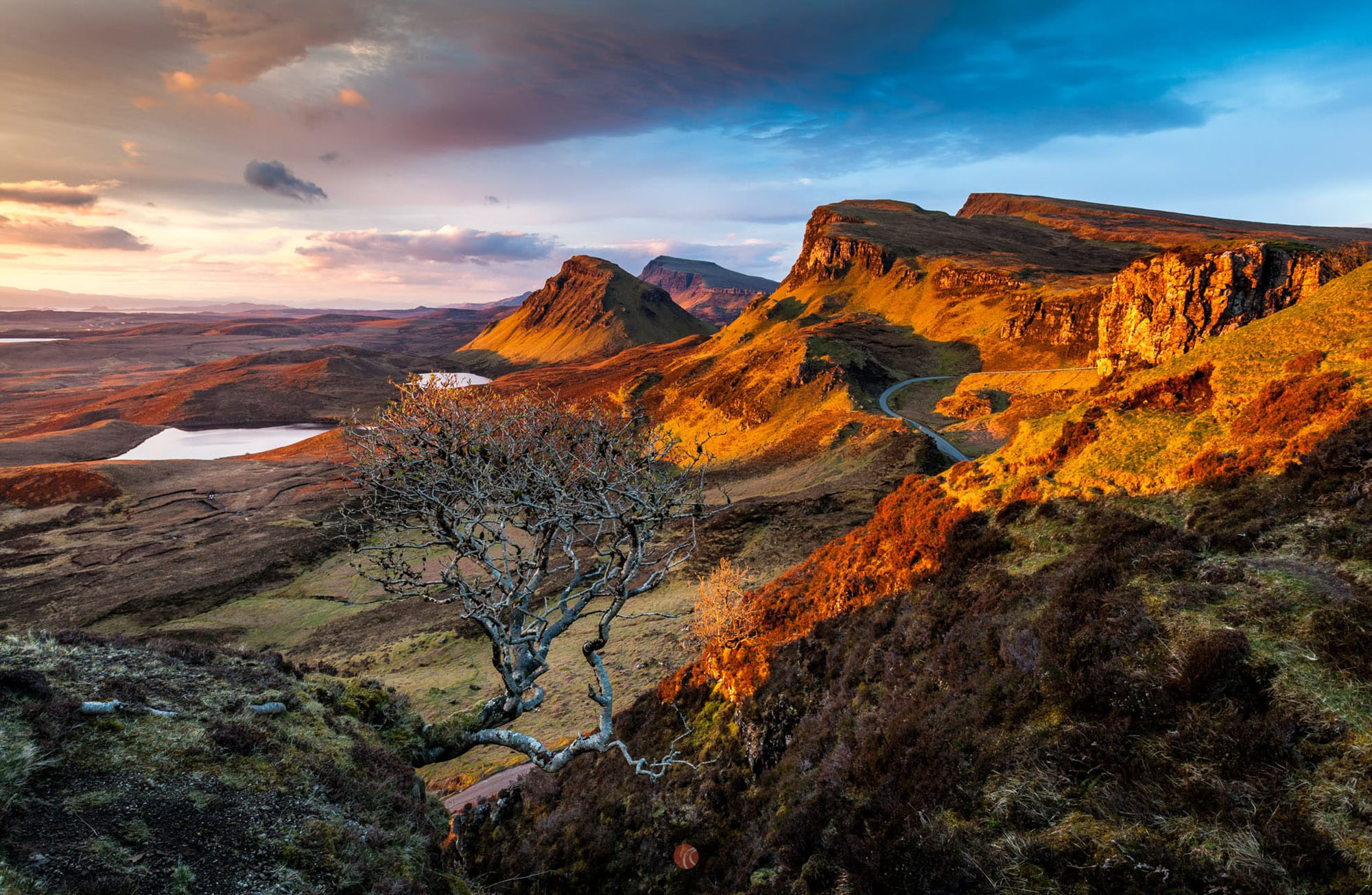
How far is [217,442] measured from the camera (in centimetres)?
14962

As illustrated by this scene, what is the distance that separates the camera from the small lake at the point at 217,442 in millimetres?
132875

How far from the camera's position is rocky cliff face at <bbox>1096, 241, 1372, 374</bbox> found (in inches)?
2207

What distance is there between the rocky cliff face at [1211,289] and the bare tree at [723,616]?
172 feet

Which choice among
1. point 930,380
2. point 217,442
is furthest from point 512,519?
point 217,442

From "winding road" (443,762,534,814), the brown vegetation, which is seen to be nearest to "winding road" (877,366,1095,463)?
"winding road" (443,762,534,814)

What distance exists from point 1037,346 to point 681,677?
114560 millimetres

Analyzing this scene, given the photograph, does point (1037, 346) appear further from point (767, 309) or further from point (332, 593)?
point (332, 593)

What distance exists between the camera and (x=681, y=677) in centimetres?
2212

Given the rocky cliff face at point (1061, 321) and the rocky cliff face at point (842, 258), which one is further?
the rocky cliff face at point (842, 258)

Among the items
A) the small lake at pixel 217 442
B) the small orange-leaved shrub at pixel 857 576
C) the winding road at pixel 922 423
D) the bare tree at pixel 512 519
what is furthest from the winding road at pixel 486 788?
the small lake at pixel 217 442

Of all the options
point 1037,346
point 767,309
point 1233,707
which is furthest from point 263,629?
point 767,309

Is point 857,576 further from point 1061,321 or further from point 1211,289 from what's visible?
point 1061,321

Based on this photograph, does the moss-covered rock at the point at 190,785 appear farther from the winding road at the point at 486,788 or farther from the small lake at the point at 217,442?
the small lake at the point at 217,442

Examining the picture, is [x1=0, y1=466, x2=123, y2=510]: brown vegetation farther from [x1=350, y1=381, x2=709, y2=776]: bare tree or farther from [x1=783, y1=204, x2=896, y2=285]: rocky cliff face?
[x1=783, y1=204, x2=896, y2=285]: rocky cliff face
